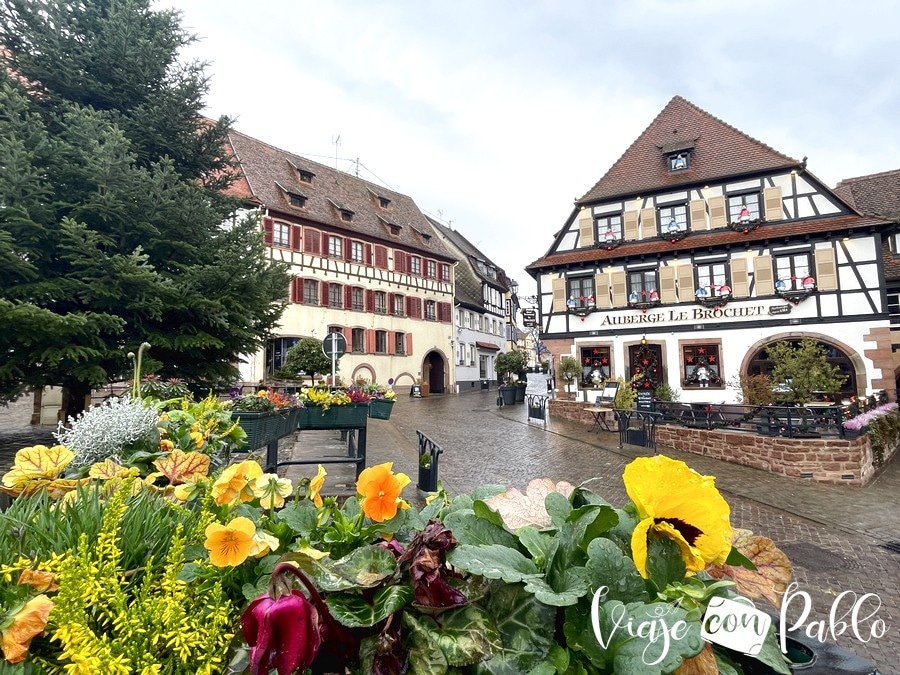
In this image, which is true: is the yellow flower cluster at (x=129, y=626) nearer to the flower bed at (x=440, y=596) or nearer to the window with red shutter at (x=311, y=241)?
the flower bed at (x=440, y=596)

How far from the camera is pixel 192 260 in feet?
29.5

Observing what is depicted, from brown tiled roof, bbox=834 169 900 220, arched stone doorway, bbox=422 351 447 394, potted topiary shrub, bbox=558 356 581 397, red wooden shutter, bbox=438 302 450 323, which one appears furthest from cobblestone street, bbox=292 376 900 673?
red wooden shutter, bbox=438 302 450 323

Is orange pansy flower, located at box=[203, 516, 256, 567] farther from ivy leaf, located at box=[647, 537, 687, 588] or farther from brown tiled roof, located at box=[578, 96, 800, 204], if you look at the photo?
brown tiled roof, located at box=[578, 96, 800, 204]

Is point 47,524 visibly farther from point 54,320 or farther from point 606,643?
point 54,320

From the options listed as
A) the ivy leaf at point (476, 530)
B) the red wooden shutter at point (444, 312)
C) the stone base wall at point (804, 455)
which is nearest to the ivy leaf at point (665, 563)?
the ivy leaf at point (476, 530)

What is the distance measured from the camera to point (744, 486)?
28.2ft

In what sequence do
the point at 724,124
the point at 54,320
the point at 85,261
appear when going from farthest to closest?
the point at 724,124
the point at 85,261
the point at 54,320

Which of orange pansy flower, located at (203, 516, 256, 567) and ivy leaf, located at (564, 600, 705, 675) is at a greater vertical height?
orange pansy flower, located at (203, 516, 256, 567)

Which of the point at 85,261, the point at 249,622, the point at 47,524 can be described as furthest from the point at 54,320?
the point at 249,622

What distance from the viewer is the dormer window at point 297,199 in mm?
25188

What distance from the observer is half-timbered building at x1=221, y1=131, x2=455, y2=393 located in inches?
940

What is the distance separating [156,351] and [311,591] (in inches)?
376

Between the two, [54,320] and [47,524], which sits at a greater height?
[54,320]

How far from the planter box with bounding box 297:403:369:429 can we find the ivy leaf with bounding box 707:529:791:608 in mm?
4587
